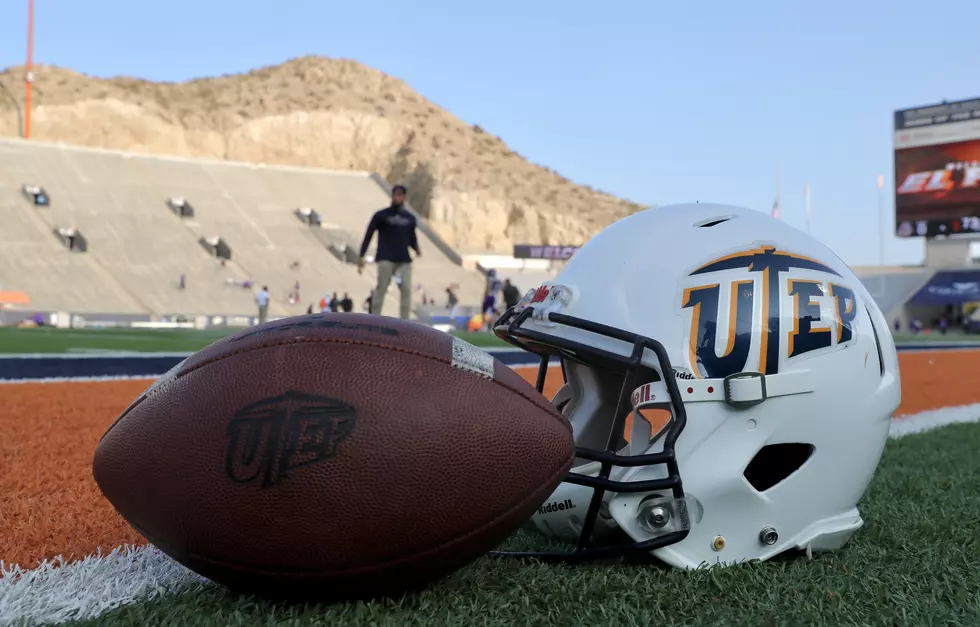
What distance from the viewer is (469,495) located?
1341mm

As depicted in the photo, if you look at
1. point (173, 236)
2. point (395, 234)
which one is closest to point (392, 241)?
point (395, 234)

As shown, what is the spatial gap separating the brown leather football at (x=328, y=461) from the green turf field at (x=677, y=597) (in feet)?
0.18

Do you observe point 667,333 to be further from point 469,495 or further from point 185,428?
point 185,428

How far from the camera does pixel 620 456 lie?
1526 millimetres

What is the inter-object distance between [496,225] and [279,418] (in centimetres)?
4488

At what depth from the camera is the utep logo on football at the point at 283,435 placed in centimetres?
127

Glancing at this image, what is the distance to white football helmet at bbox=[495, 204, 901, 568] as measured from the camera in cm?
159

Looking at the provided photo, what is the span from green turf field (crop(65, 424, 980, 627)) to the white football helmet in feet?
0.21

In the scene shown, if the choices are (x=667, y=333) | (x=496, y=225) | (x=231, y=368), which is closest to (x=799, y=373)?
(x=667, y=333)

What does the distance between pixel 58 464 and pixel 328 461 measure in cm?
177

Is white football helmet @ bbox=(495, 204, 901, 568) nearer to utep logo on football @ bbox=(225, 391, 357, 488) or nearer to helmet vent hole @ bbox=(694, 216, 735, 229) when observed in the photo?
helmet vent hole @ bbox=(694, 216, 735, 229)

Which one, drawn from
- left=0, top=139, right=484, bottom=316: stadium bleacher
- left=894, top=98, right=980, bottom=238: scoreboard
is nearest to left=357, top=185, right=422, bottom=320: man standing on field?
left=0, top=139, right=484, bottom=316: stadium bleacher

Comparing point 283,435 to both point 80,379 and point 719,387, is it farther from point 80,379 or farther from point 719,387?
point 80,379

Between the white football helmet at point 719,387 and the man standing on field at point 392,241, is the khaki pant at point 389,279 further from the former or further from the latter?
the white football helmet at point 719,387
